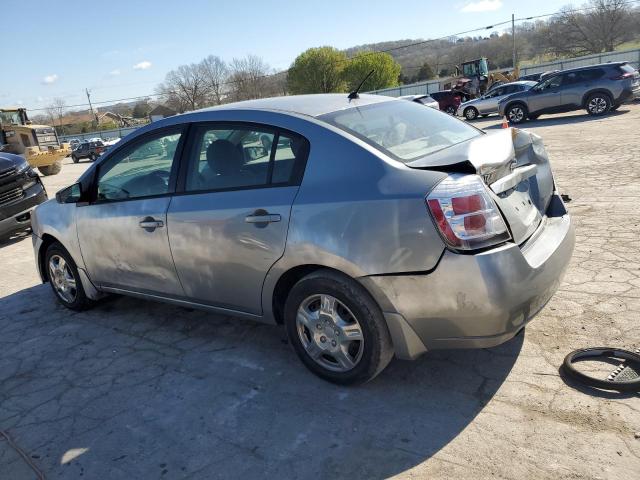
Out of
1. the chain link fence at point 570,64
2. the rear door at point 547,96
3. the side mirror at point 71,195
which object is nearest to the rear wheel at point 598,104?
the rear door at point 547,96

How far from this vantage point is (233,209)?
332 centimetres

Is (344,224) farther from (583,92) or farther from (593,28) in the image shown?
(593,28)

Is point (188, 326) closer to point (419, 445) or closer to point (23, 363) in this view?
point (23, 363)

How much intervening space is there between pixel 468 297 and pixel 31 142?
96.8ft

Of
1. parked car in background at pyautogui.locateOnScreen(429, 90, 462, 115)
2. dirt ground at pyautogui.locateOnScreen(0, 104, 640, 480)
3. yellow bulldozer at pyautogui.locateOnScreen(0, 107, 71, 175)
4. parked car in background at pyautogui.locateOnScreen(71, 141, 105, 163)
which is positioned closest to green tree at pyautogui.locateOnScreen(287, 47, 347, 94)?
parked car in background at pyautogui.locateOnScreen(71, 141, 105, 163)

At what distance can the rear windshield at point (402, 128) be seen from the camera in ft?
10.2

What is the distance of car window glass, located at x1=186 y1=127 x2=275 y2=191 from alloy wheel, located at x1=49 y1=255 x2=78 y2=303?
2.00 metres

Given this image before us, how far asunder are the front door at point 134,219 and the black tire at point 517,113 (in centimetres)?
1832

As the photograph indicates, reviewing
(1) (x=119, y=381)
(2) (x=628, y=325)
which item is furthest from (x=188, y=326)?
(2) (x=628, y=325)

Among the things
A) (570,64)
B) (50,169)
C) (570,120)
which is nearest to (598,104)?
(570,120)

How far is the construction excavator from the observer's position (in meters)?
36.8

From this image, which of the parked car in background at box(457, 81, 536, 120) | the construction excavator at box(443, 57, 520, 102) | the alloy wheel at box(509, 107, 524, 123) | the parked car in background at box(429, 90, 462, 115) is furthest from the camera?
the construction excavator at box(443, 57, 520, 102)

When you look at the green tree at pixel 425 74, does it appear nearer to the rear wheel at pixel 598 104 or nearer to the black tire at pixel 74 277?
the rear wheel at pixel 598 104

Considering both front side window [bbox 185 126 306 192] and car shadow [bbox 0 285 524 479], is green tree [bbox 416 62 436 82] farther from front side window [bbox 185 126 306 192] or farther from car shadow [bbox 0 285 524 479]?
car shadow [bbox 0 285 524 479]
